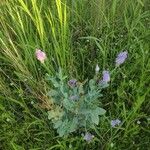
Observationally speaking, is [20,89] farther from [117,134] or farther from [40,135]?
[117,134]

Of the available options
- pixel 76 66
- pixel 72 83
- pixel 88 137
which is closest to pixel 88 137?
pixel 88 137

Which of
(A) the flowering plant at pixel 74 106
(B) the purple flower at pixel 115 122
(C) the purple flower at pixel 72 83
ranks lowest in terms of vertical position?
(B) the purple flower at pixel 115 122

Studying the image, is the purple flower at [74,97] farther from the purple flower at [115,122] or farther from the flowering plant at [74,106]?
the purple flower at [115,122]

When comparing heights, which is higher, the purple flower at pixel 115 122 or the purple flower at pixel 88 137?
the purple flower at pixel 115 122

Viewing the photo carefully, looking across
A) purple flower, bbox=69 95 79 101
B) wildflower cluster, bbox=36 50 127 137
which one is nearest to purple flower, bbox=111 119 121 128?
wildflower cluster, bbox=36 50 127 137

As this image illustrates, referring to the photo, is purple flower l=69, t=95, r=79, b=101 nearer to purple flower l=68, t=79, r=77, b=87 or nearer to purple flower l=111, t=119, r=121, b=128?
purple flower l=68, t=79, r=77, b=87

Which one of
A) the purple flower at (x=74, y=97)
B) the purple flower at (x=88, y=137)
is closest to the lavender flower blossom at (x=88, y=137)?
the purple flower at (x=88, y=137)
